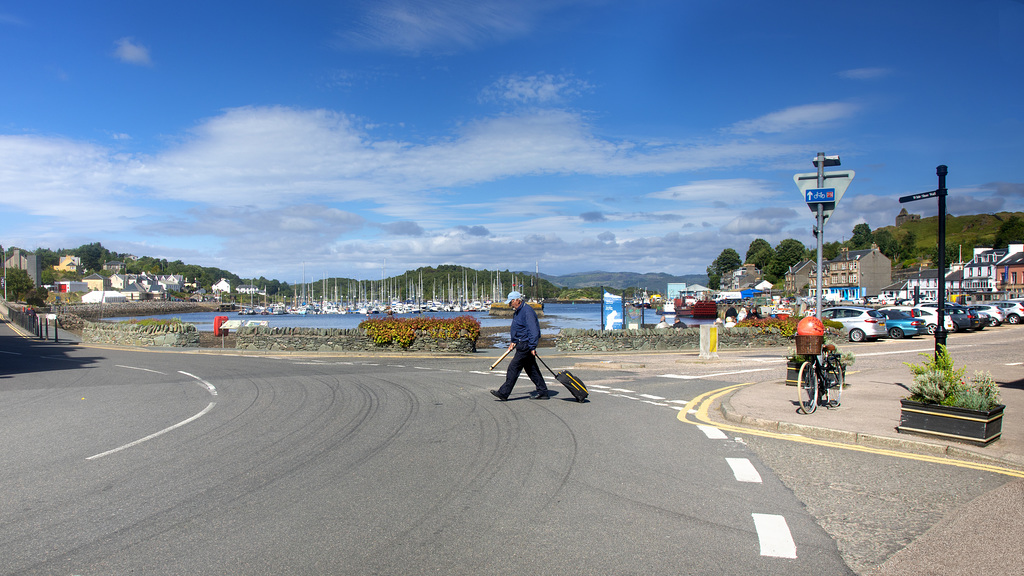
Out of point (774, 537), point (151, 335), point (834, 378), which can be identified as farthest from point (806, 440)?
point (151, 335)

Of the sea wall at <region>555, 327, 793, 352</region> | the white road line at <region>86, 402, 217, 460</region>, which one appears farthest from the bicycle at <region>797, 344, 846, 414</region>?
the sea wall at <region>555, 327, 793, 352</region>

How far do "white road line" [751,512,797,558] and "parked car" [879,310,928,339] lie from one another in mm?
28981

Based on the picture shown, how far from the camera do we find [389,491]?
228 inches

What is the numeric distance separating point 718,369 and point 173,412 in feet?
43.1

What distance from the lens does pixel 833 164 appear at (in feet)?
39.6

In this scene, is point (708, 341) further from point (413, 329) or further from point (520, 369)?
point (520, 369)

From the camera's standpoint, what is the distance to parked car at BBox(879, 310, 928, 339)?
96.9 ft

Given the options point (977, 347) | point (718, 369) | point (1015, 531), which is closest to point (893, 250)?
point (977, 347)

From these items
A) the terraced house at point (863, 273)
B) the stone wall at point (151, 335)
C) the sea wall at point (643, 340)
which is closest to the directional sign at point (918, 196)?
the sea wall at point (643, 340)

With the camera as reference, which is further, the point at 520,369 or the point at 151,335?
the point at 151,335

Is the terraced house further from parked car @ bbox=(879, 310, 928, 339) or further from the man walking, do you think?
the man walking

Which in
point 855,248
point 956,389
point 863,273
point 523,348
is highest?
point 855,248

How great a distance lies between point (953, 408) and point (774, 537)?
4.25 meters

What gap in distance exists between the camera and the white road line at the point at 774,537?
14.6 feet
